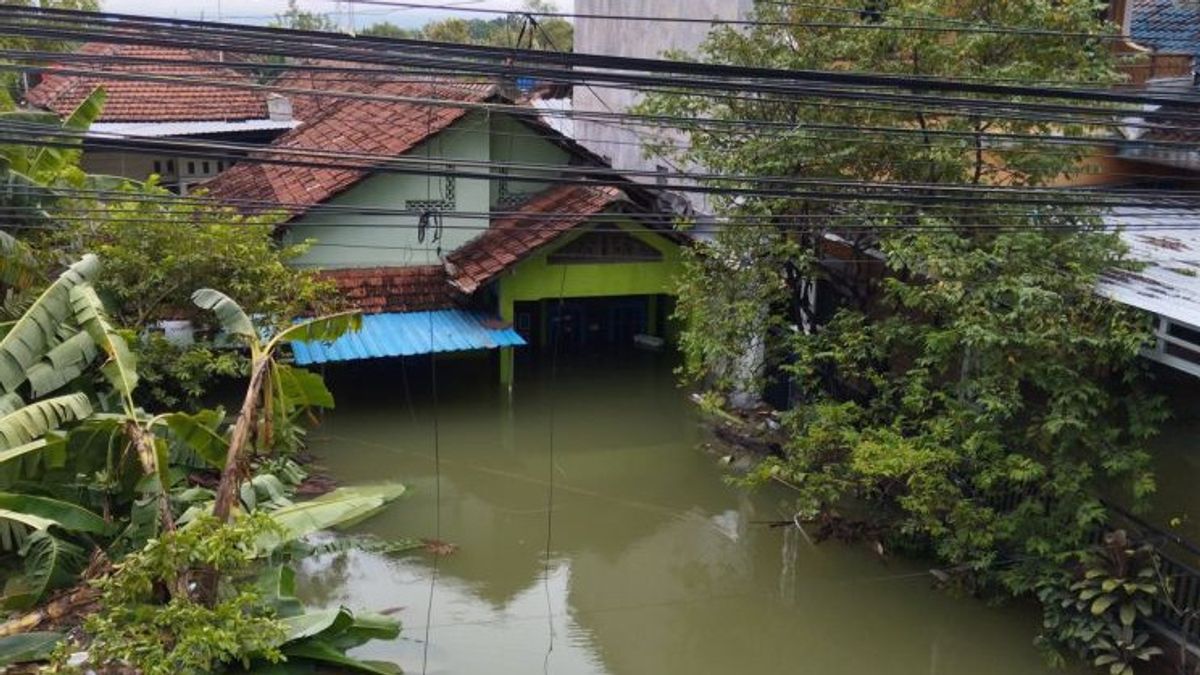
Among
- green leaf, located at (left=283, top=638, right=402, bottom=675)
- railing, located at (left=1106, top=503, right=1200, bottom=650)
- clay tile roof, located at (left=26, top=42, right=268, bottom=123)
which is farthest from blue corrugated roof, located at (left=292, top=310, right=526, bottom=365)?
railing, located at (left=1106, top=503, right=1200, bottom=650)

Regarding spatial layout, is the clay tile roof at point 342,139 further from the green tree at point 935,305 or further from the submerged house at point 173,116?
the green tree at point 935,305

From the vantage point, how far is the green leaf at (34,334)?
7.28 m

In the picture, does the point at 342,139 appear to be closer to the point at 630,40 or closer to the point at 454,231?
the point at 454,231

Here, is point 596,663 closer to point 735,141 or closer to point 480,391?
point 735,141

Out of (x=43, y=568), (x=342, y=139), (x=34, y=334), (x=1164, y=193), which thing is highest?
(x=342, y=139)

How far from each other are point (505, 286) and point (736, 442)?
12.2 ft

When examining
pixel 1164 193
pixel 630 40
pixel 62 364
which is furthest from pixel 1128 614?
pixel 630 40

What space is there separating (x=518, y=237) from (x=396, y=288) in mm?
1785

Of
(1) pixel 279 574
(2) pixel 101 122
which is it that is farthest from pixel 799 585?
(2) pixel 101 122

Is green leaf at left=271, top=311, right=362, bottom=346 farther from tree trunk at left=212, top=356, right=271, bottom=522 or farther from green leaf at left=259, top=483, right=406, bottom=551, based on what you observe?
green leaf at left=259, top=483, right=406, bottom=551

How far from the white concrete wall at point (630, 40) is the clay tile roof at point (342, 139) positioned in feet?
7.19

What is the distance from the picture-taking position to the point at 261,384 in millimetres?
7398

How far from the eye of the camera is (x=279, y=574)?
693cm

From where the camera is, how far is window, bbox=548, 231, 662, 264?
1355 centimetres
